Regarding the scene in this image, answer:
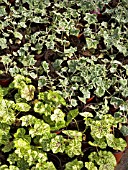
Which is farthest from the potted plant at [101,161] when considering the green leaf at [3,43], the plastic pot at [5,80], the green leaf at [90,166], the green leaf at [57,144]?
the green leaf at [3,43]

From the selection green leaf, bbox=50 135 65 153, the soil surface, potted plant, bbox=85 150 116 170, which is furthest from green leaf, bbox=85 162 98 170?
the soil surface

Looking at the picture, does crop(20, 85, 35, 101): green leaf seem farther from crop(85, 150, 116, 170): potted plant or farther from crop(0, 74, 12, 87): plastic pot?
crop(85, 150, 116, 170): potted plant

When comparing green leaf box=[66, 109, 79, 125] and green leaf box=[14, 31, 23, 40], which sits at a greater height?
green leaf box=[14, 31, 23, 40]

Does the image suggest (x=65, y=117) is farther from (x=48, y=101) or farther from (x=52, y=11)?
(x=52, y=11)

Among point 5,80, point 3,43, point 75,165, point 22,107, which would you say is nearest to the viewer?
point 75,165

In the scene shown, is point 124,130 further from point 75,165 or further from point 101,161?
point 75,165

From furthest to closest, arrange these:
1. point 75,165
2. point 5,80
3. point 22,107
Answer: point 5,80, point 22,107, point 75,165

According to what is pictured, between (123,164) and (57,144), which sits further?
(123,164)

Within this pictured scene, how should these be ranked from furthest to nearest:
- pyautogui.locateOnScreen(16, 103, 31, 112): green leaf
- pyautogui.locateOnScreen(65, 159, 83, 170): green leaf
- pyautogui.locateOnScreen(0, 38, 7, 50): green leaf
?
pyautogui.locateOnScreen(0, 38, 7, 50): green leaf < pyautogui.locateOnScreen(16, 103, 31, 112): green leaf < pyautogui.locateOnScreen(65, 159, 83, 170): green leaf

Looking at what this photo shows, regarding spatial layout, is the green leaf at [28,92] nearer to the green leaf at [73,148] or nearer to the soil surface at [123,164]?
the green leaf at [73,148]

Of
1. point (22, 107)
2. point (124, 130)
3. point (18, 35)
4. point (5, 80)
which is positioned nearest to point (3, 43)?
point (18, 35)

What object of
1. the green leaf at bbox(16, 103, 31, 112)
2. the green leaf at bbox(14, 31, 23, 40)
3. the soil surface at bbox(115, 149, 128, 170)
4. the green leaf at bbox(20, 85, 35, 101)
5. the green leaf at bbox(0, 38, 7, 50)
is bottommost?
the soil surface at bbox(115, 149, 128, 170)
